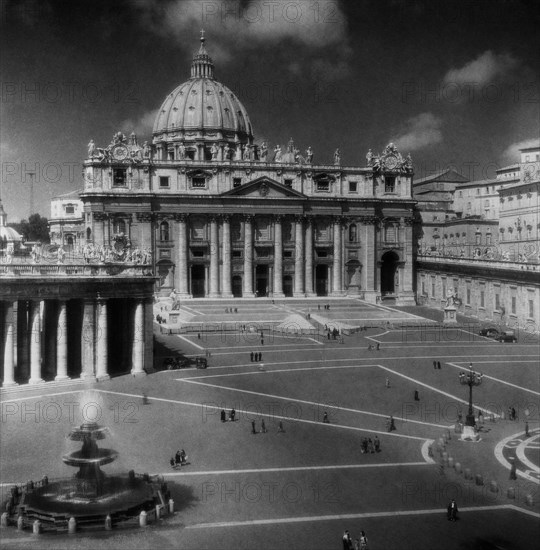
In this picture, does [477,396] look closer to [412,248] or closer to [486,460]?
[486,460]

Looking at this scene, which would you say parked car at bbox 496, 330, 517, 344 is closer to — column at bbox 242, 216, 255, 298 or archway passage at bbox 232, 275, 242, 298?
column at bbox 242, 216, 255, 298

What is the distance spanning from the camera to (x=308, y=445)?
93.6 feet

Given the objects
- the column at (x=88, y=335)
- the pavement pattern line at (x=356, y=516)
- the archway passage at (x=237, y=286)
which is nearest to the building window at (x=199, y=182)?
the archway passage at (x=237, y=286)

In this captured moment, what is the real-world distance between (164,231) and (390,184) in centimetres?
2574

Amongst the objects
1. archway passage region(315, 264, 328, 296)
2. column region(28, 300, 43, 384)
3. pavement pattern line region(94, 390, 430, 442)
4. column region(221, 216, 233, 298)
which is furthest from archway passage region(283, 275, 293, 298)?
pavement pattern line region(94, 390, 430, 442)

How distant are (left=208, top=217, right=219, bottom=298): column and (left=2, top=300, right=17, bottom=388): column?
4621 centimetres

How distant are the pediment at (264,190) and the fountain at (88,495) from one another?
195 feet

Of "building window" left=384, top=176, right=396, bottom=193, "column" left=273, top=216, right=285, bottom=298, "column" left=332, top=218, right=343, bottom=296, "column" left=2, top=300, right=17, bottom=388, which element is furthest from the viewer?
"building window" left=384, top=176, right=396, bottom=193

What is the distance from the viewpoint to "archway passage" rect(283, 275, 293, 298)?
8556 cm

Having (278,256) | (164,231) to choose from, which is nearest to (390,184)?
(278,256)

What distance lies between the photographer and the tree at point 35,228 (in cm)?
12594

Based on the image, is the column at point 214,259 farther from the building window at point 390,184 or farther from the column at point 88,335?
the column at point 88,335

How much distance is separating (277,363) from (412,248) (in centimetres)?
4603

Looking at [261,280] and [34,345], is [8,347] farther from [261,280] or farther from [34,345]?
[261,280]
